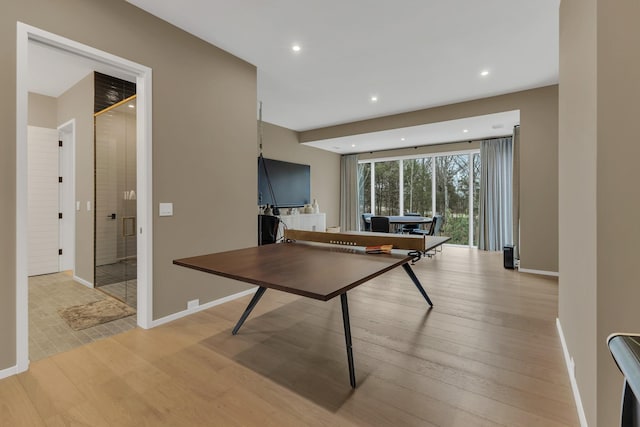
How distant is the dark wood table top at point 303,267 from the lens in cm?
139

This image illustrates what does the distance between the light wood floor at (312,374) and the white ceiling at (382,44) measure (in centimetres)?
287

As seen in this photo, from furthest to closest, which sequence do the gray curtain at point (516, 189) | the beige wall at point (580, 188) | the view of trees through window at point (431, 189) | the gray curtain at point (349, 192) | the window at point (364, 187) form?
the window at point (364, 187), the gray curtain at point (349, 192), the view of trees through window at point (431, 189), the gray curtain at point (516, 189), the beige wall at point (580, 188)

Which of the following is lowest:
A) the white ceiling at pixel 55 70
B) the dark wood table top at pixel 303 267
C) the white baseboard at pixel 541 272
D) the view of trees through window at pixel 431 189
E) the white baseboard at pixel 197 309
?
the white baseboard at pixel 197 309

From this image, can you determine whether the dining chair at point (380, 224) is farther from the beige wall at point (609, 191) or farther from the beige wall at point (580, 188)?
the beige wall at point (609, 191)

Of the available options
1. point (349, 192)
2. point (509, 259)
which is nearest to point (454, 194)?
point (509, 259)

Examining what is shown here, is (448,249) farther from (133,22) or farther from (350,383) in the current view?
(133,22)

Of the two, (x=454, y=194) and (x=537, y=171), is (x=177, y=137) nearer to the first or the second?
(x=537, y=171)

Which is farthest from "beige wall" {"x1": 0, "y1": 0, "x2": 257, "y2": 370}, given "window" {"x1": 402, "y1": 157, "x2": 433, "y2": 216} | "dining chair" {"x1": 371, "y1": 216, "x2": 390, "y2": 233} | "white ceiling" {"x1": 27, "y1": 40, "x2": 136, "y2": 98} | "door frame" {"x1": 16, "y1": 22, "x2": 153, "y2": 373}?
"window" {"x1": 402, "y1": 157, "x2": 433, "y2": 216}

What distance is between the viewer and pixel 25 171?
191 cm

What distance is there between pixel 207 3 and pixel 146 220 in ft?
6.47

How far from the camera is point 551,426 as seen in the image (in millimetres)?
1405

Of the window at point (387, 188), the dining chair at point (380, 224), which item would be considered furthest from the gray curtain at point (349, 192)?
the dining chair at point (380, 224)

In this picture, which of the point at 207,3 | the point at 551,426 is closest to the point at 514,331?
the point at 551,426

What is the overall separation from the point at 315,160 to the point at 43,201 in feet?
18.2
